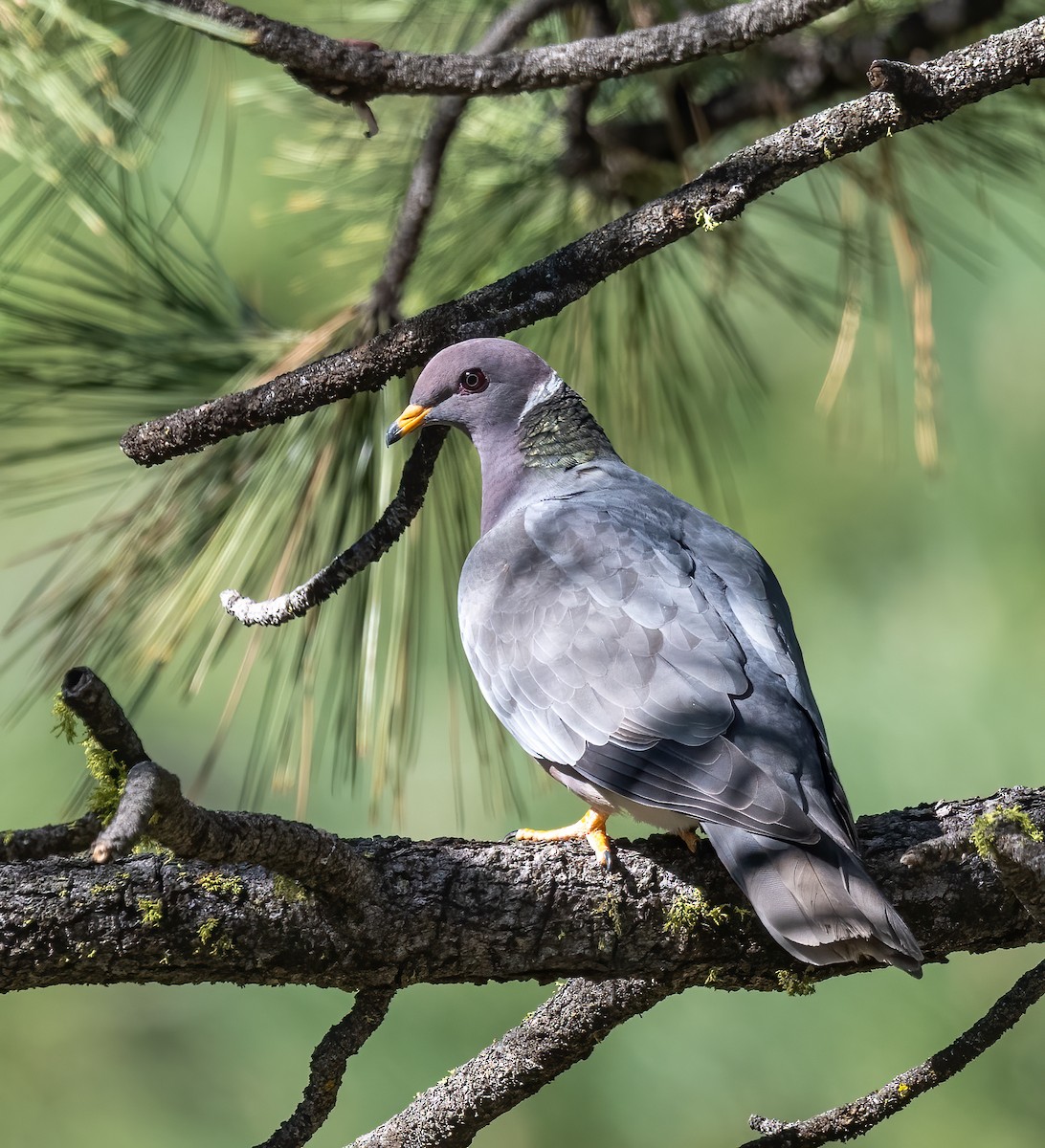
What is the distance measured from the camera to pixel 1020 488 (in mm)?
5035

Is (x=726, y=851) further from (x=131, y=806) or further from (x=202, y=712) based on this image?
(x=202, y=712)

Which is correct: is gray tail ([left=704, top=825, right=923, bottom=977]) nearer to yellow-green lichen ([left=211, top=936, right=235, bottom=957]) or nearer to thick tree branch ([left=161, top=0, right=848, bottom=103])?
yellow-green lichen ([left=211, top=936, right=235, bottom=957])

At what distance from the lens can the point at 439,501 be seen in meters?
2.25

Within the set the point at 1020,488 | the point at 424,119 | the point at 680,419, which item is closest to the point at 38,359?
the point at 424,119

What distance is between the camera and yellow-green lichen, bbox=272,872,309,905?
1.23 meters

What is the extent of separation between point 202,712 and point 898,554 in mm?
2785

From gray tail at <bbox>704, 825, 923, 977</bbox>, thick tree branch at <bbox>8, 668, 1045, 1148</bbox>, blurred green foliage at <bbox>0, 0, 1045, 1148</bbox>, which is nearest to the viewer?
thick tree branch at <bbox>8, 668, 1045, 1148</bbox>

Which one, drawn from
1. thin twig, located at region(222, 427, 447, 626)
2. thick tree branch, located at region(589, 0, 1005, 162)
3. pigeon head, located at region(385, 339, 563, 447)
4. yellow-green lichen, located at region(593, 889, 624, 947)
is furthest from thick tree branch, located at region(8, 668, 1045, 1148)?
thick tree branch, located at region(589, 0, 1005, 162)

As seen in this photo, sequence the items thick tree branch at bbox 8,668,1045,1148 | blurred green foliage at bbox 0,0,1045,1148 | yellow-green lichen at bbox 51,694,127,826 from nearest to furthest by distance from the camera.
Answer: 1. yellow-green lichen at bbox 51,694,127,826
2. thick tree branch at bbox 8,668,1045,1148
3. blurred green foliage at bbox 0,0,1045,1148

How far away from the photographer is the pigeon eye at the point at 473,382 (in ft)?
6.38

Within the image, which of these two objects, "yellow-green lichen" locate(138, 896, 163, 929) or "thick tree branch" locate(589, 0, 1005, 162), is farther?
"thick tree branch" locate(589, 0, 1005, 162)

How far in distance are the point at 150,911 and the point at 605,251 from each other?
817 millimetres

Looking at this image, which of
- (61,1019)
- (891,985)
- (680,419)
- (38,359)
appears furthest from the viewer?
(61,1019)

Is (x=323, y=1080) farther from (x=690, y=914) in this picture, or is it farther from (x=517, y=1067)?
(x=690, y=914)
